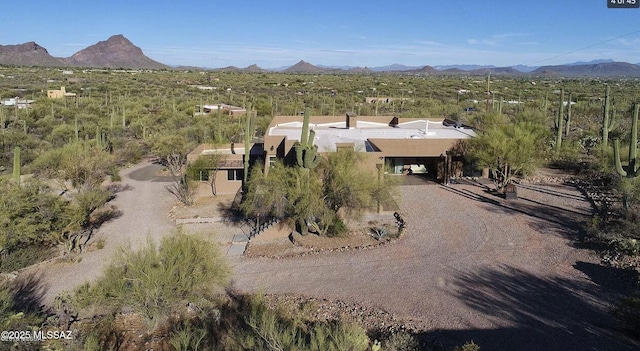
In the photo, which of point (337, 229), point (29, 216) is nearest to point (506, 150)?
point (337, 229)

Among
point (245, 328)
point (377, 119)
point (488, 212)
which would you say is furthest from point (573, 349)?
point (377, 119)

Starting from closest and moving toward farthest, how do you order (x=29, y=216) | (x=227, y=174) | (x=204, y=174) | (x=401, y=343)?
(x=401, y=343) → (x=29, y=216) → (x=204, y=174) → (x=227, y=174)

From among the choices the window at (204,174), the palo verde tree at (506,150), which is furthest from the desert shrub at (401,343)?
the window at (204,174)

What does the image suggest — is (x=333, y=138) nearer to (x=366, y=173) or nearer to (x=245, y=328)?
(x=366, y=173)

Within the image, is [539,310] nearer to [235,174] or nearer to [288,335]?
[288,335]

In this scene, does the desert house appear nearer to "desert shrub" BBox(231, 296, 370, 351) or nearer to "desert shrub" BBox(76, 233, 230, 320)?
"desert shrub" BBox(76, 233, 230, 320)

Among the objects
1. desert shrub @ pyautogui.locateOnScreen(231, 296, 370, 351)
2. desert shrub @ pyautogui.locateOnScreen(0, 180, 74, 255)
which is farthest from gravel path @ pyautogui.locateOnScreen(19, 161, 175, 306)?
desert shrub @ pyautogui.locateOnScreen(231, 296, 370, 351)
